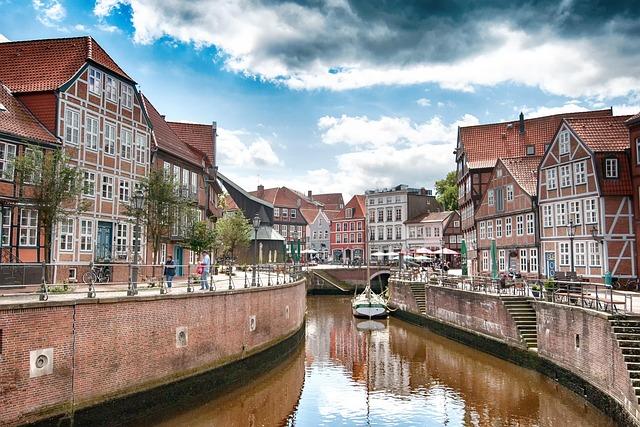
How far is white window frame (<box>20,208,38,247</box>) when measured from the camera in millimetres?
22547

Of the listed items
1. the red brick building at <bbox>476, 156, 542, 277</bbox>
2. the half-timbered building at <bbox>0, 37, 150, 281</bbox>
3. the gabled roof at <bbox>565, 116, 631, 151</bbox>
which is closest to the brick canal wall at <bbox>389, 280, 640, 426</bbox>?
the red brick building at <bbox>476, 156, 542, 277</bbox>

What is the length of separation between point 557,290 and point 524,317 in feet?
8.28

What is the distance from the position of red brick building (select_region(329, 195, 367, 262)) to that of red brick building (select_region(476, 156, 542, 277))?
41.4m

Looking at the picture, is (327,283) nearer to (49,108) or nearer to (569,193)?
(569,193)

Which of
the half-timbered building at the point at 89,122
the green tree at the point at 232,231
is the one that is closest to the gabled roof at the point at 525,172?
the green tree at the point at 232,231

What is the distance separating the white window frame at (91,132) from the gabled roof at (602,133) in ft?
84.2

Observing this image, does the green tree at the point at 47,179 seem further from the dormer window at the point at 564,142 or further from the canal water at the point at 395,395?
the dormer window at the point at 564,142

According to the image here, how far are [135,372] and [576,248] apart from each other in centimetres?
2688

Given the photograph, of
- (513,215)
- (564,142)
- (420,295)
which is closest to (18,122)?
(420,295)

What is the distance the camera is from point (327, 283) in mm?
61594

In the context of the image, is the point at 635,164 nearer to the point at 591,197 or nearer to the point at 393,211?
the point at 591,197

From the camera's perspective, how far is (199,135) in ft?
142

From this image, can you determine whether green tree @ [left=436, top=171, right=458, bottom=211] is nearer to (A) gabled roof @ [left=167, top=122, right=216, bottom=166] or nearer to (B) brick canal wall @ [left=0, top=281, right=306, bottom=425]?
(A) gabled roof @ [left=167, top=122, right=216, bottom=166]

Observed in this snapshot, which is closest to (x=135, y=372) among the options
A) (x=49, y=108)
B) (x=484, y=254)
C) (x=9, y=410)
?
(x=9, y=410)
